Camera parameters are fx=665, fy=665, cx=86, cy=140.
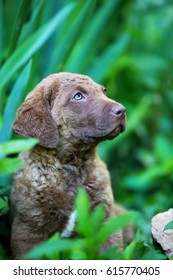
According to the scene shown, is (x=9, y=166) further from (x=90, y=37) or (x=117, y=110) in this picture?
(x=90, y=37)

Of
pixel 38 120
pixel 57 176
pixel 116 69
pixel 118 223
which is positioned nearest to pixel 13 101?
pixel 38 120

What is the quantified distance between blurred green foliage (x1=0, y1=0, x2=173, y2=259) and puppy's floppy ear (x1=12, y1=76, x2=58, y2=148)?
22cm

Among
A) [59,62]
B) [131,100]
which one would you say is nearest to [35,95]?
[59,62]

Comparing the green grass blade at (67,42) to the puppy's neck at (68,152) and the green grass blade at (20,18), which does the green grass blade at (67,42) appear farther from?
the puppy's neck at (68,152)

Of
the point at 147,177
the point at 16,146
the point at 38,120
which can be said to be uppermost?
the point at 38,120

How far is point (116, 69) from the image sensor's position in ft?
23.7

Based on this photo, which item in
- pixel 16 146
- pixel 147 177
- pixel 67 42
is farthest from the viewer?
pixel 147 177

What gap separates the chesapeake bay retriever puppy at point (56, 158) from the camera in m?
3.91

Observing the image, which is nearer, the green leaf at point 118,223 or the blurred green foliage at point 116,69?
the green leaf at point 118,223

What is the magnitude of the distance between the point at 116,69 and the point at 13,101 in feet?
9.99

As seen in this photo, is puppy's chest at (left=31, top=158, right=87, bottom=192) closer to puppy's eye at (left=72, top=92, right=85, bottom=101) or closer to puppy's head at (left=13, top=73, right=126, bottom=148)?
puppy's head at (left=13, top=73, right=126, bottom=148)

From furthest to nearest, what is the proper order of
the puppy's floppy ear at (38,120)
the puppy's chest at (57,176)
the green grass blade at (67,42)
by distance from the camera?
the green grass blade at (67,42)
the puppy's chest at (57,176)
the puppy's floppy ear at (38,120)

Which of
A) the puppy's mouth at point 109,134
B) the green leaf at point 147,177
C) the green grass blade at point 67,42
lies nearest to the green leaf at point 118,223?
the puppy's mouth at point 109,134

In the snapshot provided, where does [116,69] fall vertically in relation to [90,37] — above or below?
below
